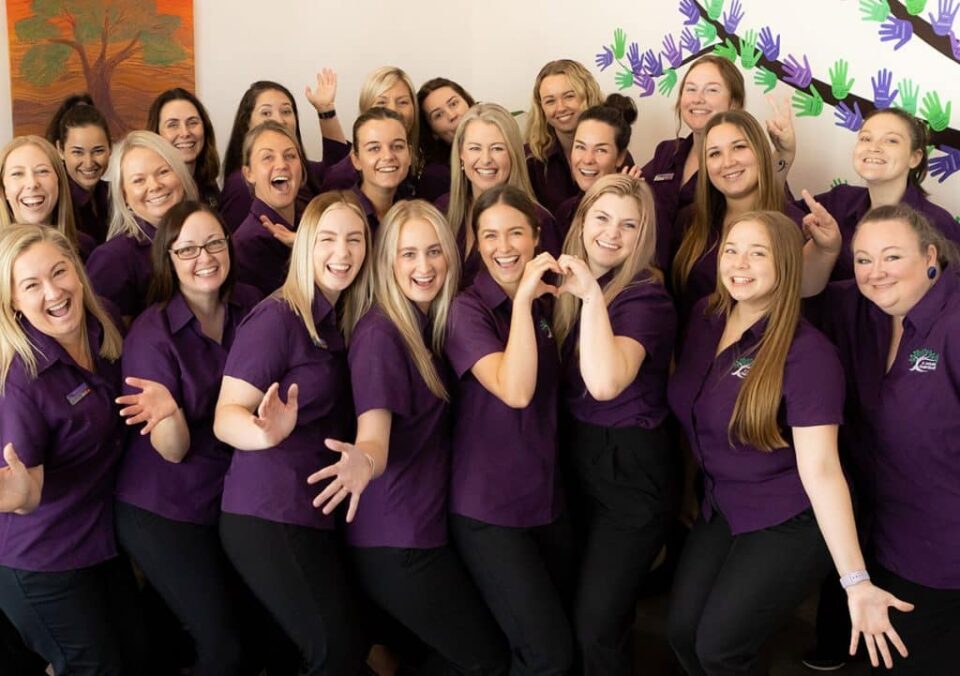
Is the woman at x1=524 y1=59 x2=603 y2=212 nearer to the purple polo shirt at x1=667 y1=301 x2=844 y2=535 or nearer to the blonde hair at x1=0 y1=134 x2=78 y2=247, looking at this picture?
the purple polo shirt at x1=667 y1=301 x2=844 y2=535

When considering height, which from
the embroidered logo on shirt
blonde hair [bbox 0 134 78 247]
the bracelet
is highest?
blonde hair [bbox 0 134 78 247]

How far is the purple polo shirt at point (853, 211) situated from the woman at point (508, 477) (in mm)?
1016

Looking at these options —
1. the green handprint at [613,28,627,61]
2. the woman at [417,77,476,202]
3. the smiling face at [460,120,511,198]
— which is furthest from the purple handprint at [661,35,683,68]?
the smiling face at [460,120,511,198]

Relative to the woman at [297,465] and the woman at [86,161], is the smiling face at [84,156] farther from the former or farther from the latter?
the woman at [297,465]

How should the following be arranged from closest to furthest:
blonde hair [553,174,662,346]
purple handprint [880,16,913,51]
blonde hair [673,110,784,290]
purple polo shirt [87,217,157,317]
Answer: blonde hair [553,174,662,346]
purple polo shirt [87,217,157,317]
blonde hair [673,110,784,290]
purple handprint [880,16,913,51]

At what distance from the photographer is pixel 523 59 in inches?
195

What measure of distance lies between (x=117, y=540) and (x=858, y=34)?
9.31 ft

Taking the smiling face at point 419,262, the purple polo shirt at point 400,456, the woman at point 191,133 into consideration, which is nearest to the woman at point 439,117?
the woman at point 191,133

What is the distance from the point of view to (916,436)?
2.43 m

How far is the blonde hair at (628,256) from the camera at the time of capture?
8.77 feet

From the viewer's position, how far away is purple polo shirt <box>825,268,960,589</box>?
7.88 feet

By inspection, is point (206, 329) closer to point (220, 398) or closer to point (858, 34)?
point (220, 398)

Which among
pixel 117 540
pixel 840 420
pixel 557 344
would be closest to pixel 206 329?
pixel 117 540

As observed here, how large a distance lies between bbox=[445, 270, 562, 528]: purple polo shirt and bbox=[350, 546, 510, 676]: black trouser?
0.17m
